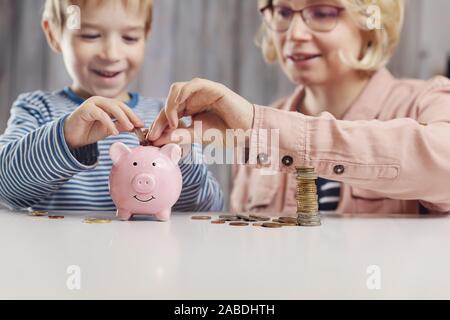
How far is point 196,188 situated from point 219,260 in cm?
51

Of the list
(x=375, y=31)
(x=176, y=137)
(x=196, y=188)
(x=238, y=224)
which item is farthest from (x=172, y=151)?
(x=375, y=31)

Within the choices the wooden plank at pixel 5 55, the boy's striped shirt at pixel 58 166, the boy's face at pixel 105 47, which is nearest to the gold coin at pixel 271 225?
the boy's striped shirt at pixel 58 166

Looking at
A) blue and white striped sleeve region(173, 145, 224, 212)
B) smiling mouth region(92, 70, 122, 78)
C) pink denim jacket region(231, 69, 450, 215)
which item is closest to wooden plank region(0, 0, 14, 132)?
smiling mouth region(92, 70, 122, 78)

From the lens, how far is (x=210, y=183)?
3.76 feet

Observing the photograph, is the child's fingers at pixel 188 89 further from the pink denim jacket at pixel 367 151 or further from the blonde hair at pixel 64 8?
the blonde hair at pixel 64 8

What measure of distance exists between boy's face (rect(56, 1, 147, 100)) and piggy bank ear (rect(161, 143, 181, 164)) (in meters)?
0.33

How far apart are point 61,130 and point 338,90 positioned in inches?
24.5

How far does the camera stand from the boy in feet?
3.19

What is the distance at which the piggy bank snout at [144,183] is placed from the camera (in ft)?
2.64

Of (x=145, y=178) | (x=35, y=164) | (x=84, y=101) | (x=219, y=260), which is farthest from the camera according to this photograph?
(x=84, y=101)

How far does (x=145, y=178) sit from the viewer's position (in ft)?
2.64

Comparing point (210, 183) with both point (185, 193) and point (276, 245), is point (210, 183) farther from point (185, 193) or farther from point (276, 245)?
point (276, 245)

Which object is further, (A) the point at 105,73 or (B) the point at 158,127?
(A) the point at 105,73

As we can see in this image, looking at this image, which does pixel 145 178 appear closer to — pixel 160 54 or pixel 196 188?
pixel 196 188
